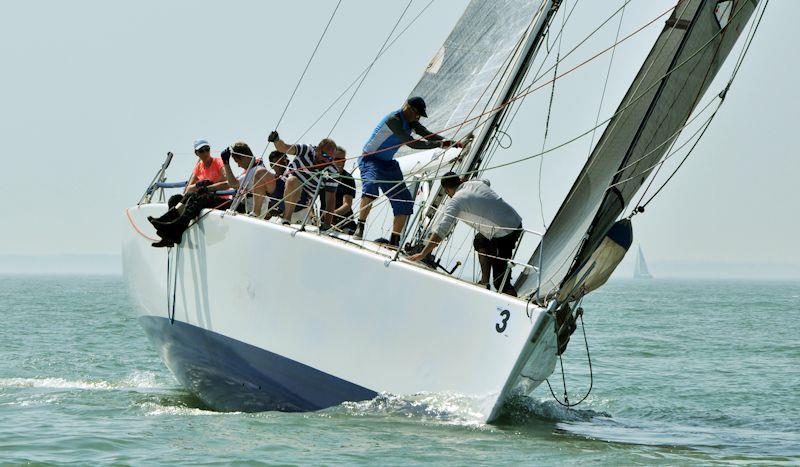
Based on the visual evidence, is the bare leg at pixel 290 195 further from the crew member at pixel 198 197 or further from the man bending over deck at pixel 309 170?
the crew member at pixel 198 197

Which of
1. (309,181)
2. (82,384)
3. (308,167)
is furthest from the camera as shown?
(82,384)

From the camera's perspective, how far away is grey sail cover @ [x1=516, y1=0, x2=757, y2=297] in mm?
7859

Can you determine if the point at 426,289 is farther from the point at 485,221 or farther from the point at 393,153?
the point at 393,153

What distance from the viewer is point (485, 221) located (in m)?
8.29

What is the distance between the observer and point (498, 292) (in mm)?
7789

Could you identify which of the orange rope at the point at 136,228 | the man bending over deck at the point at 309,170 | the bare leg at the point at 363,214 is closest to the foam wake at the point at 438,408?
the bare leg at the point at 363,214

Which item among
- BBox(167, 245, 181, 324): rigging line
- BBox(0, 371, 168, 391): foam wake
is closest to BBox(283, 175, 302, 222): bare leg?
BBox(167, 245, 181, 324): rigging line

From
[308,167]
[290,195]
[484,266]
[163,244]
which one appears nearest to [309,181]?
[290,195]

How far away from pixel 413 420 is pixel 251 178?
2.77 meters

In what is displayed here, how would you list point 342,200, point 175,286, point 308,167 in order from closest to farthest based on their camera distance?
point 308,167
point 175,286
point 342,200

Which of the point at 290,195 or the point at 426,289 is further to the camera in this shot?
the point at 290,195

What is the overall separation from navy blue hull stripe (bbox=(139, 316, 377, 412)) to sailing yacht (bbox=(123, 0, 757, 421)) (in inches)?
0.7

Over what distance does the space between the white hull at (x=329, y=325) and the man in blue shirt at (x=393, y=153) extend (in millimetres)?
992

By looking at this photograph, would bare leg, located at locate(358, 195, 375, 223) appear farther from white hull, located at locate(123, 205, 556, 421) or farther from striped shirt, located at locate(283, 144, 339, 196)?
white hull, located at locate(123, 205, 556, 421)
